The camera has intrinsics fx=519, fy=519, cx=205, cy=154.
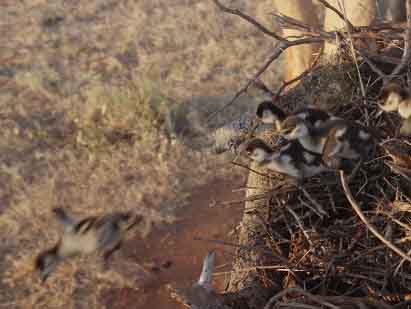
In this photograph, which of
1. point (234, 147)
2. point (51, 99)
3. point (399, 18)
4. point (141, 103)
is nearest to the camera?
point (234, 147)

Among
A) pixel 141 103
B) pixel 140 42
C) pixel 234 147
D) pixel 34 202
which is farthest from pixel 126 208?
pixel 140 42

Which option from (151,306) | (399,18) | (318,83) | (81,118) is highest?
(399,18)

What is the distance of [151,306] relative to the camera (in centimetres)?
523

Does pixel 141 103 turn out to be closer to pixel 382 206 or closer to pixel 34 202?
pixel 34 202

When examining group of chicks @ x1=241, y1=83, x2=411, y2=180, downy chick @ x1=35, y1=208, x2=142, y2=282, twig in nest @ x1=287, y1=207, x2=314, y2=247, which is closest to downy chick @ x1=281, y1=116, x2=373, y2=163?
group of chicks @ x1=241, y1=83, x2=411, y2=180

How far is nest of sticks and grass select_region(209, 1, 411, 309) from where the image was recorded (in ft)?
7.96

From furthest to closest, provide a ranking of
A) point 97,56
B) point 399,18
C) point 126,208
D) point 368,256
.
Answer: point 97,56, point 126,208, point 399,18, point 368,256

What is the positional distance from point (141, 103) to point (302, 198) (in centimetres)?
528

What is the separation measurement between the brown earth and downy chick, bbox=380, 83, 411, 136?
2765 mm

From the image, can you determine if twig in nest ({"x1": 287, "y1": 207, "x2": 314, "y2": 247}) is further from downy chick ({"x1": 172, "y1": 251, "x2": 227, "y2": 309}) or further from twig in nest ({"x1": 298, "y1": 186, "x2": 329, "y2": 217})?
downy chick ({"x1": 172, "y1": 251, "x2": 227, "y2": 309})

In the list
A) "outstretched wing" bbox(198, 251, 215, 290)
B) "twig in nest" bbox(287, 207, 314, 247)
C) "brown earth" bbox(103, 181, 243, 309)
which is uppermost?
"twig in nest" bbox(287, 207, 314, 247)

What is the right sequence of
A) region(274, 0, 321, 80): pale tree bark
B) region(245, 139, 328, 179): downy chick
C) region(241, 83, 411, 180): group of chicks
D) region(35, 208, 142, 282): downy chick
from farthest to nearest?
region(274, 0, 321, 80): pale tree bark, region(35, 208, 142, 282): downy chick, region(245, 139, 328, 179): downy chick, region(241, 83, 411, 180): group of chicks

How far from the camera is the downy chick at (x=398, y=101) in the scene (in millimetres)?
2719

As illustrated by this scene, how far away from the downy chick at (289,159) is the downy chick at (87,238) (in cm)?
105
